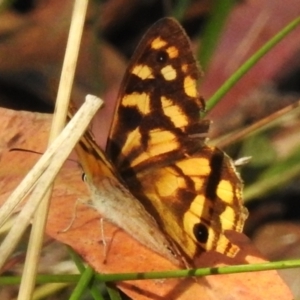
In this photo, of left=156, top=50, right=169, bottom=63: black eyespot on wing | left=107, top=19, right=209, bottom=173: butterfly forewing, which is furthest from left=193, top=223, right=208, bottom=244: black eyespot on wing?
left=156, top=50, right=169, bottom=63: black eyespot on wing

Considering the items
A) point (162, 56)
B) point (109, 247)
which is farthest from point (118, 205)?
point (162, 56)

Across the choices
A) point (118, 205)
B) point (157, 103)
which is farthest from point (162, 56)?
point (118, 205)

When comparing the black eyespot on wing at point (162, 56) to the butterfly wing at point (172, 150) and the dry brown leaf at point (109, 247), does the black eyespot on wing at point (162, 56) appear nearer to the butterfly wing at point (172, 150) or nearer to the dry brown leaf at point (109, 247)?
the butterfly wing at point (172, 150)

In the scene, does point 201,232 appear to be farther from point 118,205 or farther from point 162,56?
point 162,56

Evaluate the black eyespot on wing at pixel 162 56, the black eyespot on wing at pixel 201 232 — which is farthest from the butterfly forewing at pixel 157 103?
the black eyespot on wing at pixel 201 232

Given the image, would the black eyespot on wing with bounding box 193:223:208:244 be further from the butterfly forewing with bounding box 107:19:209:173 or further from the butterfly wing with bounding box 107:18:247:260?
the butterfly forewing with bounding box 107:19:209:173

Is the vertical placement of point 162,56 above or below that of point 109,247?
above

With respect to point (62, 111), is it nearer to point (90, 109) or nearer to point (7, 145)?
point (90, 109)
